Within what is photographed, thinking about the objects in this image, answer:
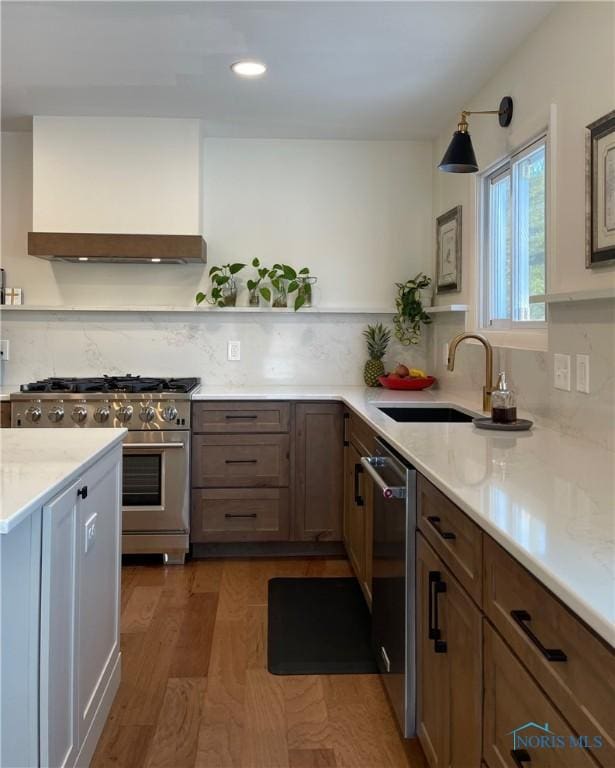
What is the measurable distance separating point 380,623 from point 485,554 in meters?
1.13

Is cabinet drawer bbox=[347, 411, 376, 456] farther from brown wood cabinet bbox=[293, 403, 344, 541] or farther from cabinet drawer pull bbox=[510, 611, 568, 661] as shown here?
cabinet drawer pull bbox=[510, 611, 568, 661]

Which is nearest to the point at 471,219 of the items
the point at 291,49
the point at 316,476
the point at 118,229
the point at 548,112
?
the point at 548,112

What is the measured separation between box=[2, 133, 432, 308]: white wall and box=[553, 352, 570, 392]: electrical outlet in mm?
1969

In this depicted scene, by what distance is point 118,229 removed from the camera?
12.6 ft

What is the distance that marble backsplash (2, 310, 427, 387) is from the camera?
414 cm

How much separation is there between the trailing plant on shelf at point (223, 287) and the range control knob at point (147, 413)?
84 cm

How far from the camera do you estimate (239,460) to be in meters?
3.65

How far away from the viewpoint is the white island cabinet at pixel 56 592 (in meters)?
1.40

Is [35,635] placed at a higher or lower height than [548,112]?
lower

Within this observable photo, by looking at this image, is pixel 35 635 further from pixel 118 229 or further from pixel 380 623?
pixel 118 229

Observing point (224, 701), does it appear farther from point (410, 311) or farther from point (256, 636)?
point (410, 311)

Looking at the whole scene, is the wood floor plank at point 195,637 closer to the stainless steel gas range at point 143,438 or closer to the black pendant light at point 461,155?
the stainless steel gas range at point 143,438
